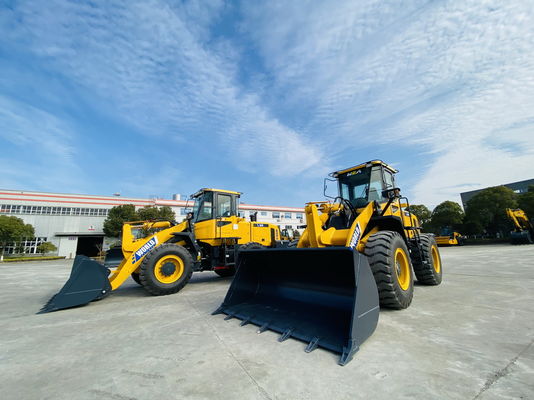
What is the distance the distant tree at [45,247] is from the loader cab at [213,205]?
33.6m

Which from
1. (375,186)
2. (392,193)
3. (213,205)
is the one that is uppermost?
(213,205)

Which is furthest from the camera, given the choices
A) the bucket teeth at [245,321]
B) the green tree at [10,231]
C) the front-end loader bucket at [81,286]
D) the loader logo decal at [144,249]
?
the green tree at [10,231]

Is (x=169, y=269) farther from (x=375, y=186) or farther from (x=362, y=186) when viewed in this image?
(x=375, y=186)

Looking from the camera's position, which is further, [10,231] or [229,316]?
[10,231]

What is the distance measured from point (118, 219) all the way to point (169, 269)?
30.4 m

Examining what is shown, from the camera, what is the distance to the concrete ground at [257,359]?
172 cm

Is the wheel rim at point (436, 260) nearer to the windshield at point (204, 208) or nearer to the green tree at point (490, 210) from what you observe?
the windshield at point (204, 208)

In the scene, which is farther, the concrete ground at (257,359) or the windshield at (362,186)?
the windshield at (362,186)

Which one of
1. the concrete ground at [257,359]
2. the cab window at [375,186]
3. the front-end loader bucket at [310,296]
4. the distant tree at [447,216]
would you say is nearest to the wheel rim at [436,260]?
the concrete ground at [257,359]

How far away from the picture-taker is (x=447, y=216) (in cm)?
3225

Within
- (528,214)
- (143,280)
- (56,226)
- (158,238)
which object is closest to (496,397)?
(143,280)

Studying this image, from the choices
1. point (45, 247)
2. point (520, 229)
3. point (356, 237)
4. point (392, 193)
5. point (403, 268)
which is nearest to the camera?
point (356, 237)

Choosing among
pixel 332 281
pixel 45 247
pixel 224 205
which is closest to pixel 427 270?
pixel 332 281

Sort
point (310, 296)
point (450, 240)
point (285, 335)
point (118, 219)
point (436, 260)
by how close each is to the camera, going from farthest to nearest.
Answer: point (118, 219) < point (450, 240) < point (436, 260) < point (310, 296) < point (285, 335)
